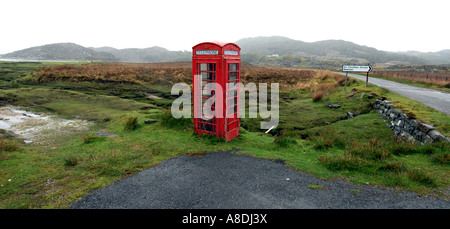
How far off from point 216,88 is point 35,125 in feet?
29.4

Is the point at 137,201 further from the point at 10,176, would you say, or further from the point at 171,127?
the point at 171,127

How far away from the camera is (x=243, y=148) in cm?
811

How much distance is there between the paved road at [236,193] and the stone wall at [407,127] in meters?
3.51

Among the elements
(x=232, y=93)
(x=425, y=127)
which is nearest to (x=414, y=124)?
(x=425, y=127)

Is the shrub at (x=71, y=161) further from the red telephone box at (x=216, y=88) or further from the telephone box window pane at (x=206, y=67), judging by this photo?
the telephone box window pane at (x=206, y=67)

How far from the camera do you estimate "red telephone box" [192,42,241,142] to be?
26.0 feet

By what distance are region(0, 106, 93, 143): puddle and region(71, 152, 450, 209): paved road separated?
6160 millimetres

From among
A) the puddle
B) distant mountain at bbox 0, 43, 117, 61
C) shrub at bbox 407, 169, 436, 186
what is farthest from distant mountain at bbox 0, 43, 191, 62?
shrub at bbox 407, 169, 436, 186

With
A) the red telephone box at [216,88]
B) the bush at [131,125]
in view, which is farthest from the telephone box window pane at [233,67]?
the bush at [131,125]

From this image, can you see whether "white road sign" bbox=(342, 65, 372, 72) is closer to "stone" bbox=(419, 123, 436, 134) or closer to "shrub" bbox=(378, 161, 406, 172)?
"stone" bbox=(419, 123, 436, 134)

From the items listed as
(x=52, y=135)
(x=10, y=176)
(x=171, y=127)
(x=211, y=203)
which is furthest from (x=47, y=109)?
(x=211, y=203)
